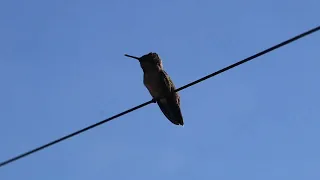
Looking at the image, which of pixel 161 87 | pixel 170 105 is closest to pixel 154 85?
pixel 161 87

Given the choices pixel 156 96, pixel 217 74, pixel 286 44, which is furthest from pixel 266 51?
pixel 156 96

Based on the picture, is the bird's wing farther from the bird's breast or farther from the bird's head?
the bird's head

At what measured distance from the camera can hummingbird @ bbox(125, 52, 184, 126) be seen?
1080cm

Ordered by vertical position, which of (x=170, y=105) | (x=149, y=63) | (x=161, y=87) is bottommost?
(x=170, y=105)

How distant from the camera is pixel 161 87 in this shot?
35.5ft

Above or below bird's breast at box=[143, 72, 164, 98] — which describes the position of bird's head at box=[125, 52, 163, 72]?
above

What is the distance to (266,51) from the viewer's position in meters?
6.26

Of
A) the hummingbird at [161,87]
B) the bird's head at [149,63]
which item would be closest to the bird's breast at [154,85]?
the hummingbird at [161,87]

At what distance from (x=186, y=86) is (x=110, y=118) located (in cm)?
92

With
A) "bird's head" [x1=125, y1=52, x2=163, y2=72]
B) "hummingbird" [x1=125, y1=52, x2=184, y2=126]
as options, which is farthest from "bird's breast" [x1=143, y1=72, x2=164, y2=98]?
"bird's head" [x1=125, y1=52, x2=163, y2=72]

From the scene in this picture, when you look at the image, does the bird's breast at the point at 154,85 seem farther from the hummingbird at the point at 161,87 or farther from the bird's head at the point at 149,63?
the bird's head at the point at 149,63

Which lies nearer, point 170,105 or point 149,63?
point 170,105

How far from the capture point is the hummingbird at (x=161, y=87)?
1080 cm

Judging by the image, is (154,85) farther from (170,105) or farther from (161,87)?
(170,105)
